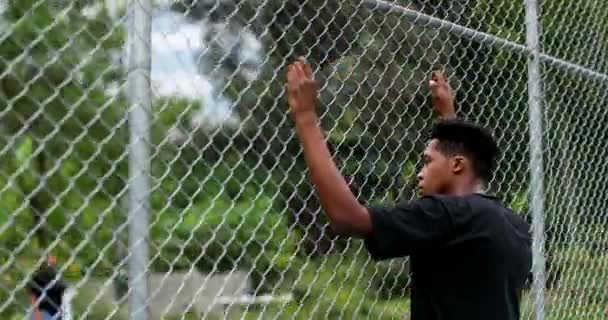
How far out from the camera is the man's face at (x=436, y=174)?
2689 millimetres

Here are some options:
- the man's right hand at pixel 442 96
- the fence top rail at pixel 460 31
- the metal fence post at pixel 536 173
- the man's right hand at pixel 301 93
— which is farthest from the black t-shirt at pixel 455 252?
the metal fence post at pixel 536 173

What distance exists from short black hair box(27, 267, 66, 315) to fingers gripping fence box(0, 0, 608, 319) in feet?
0.07

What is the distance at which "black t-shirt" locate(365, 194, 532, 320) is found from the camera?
2.35 meters

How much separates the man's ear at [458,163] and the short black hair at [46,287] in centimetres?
121

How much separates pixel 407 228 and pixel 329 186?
0.25m

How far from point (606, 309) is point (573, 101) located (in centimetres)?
110

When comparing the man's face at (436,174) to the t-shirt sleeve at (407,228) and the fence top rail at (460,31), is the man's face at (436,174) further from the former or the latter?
the fence top rail at (460,31)

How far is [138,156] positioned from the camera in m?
2.15

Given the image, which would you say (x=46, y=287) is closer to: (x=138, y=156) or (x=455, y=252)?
(x=138, y=156)

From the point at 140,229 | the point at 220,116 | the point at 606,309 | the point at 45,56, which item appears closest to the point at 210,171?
the point at 220,116

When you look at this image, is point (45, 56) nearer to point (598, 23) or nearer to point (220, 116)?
point (220, 116)

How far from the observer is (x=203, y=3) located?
2619mm

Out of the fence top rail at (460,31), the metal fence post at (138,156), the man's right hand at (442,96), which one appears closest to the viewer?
the metal fence post at (138,156)

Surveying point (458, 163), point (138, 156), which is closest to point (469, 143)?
point (458, 163)
